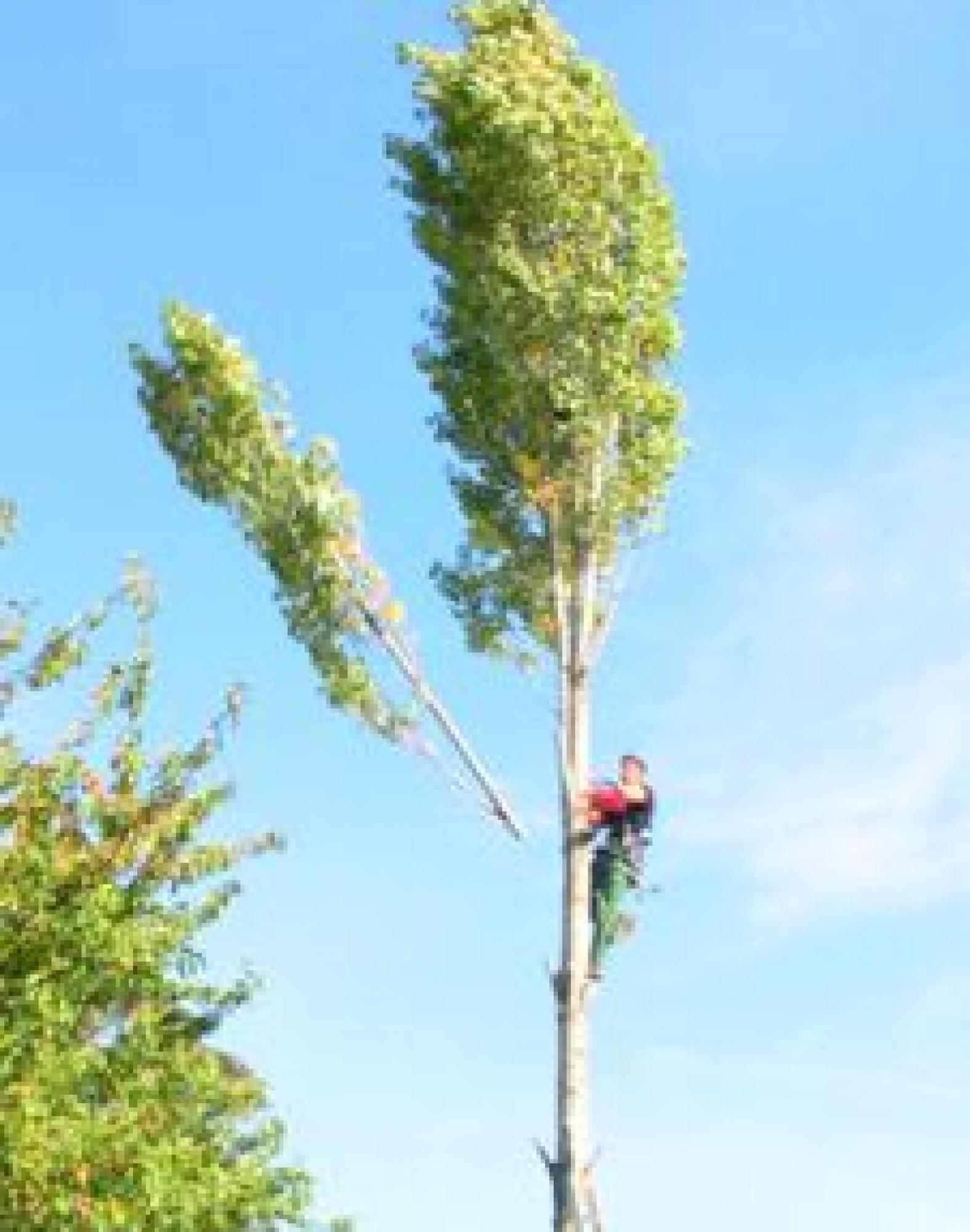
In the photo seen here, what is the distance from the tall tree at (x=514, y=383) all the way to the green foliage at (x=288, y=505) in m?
0.02

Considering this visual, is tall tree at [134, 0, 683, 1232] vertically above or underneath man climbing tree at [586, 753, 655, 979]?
above

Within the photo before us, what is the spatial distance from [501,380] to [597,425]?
3.01 ft

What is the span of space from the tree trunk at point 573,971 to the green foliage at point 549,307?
2.67ft

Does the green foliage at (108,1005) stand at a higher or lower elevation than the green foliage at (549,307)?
lower

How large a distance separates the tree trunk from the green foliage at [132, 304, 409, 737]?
1.54 meters

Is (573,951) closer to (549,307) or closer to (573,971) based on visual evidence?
(573,971)

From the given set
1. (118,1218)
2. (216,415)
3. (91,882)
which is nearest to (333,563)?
(216,415)

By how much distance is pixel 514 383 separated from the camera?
18.0 metres

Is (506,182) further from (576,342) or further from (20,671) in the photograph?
(20,671)

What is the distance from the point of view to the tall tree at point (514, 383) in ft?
57.9

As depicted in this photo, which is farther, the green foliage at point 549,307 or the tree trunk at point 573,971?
the green foliage at point 549,307

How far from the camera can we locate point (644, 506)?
1794cm

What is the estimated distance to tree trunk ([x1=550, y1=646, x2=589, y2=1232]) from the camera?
50.2 feet

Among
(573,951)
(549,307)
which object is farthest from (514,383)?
(573,951)
